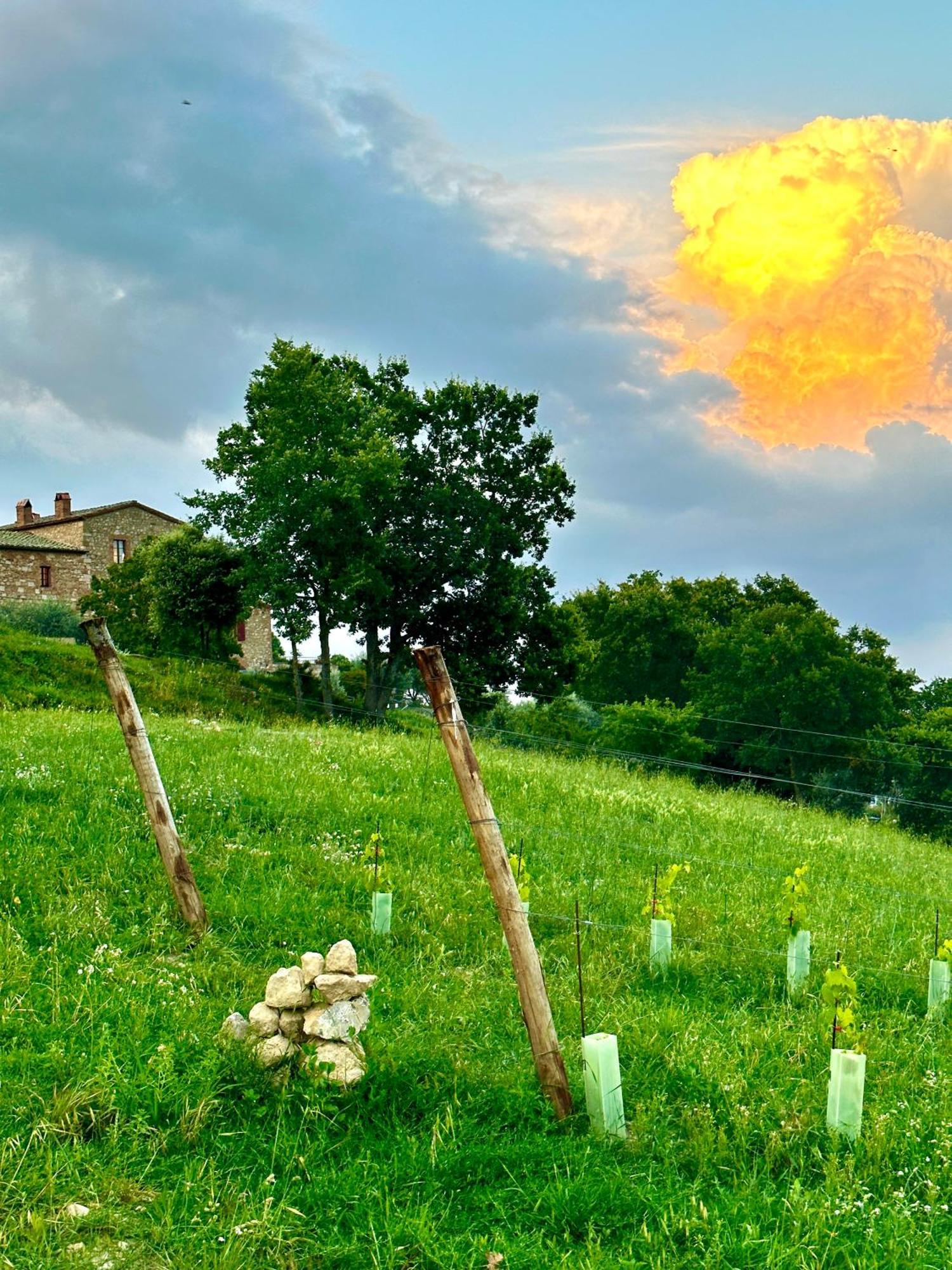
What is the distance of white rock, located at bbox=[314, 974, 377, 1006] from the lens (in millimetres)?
6668

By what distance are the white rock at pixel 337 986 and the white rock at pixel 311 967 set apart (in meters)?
0.07

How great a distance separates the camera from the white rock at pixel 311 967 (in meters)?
6.79

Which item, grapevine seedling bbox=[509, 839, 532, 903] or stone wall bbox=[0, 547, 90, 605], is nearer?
grapevine seedling bbox=[509, 839, 532, 903]

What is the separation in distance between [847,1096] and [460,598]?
3308cm

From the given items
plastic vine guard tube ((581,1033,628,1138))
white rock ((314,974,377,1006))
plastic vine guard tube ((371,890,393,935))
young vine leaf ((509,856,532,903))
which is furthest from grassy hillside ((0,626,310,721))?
plastic vine guard tube ((581,1033,628,1138))

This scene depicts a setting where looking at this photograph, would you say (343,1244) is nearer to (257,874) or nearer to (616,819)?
(257,874)

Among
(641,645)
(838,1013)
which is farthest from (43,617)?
(838,1013)

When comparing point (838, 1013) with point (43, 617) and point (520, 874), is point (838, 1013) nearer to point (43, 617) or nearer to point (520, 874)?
point (520, 874)

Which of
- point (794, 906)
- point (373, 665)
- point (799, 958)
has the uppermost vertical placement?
point (373, 665)

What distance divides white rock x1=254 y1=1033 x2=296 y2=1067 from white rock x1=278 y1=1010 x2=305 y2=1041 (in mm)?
73

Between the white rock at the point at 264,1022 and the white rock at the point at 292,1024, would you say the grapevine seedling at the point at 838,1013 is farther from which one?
the white rock at the point at 264,1022

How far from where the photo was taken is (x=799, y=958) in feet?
31.3

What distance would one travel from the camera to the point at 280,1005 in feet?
22.0

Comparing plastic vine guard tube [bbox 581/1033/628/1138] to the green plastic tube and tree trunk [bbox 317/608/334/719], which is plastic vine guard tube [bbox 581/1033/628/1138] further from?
tree trunk [bbox 317/608/334/719]
